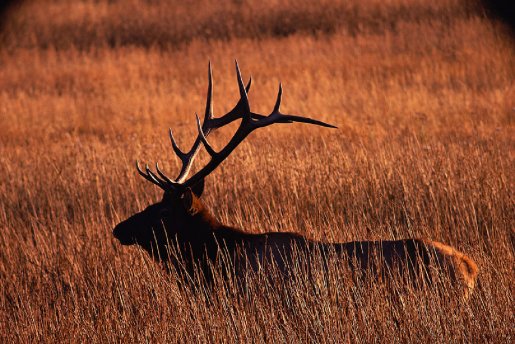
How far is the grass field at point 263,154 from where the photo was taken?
4582mm

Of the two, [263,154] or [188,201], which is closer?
[188,201]

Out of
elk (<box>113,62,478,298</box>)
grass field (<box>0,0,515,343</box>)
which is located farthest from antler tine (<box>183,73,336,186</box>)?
grass field (<box>0,0,515,343</box>)

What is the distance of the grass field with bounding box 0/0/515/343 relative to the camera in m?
4.58

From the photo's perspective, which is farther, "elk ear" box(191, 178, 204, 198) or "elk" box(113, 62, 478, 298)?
"elk ear" box(191, 178, 204, 198)

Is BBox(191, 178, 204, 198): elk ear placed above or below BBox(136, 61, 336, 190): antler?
below

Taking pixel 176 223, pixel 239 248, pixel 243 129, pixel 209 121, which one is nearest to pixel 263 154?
pixel 209 121

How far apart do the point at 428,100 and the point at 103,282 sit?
8.72m

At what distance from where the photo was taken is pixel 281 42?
19812 mm

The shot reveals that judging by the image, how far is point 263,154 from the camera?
880cm

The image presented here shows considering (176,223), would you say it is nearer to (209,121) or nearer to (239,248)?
(239,248)

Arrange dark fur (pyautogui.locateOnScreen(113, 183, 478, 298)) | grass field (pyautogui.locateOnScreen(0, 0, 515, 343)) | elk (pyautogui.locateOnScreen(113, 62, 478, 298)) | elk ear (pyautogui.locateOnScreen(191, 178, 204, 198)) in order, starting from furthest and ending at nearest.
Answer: elk ear (pyautogui.locateOnScreen(191, 178, 204, 198)) < elk (pyautogui.locateOnScreen(113, 62, 478, 298)) < dark fur (pyautogui.locateOnScreen(113, 183, 478, 298)) < grass field (pyautogui.locateOnScreen(0, 0, 515, 343))

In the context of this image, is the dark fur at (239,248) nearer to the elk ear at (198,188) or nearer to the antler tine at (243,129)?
the elk ear at (198,188)

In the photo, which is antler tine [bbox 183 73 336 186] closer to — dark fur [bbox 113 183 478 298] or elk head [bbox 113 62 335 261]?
elk head [bbox 113 62 335 261]

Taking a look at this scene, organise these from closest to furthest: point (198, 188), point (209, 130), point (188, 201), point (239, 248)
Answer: point (239, 248) → point (188, 201) → point (198, 188) → point (209, 130)
